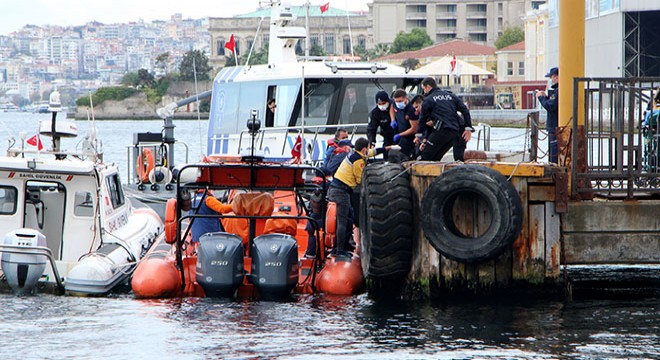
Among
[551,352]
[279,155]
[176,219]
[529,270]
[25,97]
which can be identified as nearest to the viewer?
[551,352]

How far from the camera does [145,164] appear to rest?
25219mm

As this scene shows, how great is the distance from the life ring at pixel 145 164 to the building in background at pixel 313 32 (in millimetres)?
75099

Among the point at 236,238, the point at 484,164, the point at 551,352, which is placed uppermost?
the point at 484,164

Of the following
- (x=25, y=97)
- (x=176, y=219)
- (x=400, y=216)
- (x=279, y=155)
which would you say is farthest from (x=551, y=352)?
(x=25, y=97)

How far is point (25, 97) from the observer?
120562mm

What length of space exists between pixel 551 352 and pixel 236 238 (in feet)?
13.6

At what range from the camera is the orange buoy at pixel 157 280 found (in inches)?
556

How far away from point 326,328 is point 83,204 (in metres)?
4.82

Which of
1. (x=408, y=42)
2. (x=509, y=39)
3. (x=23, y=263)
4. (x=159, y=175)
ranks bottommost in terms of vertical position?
(x=23, y=263)

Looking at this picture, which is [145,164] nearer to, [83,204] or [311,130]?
[311,130]

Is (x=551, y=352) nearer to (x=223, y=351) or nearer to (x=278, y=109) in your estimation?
(x=223, y=351)

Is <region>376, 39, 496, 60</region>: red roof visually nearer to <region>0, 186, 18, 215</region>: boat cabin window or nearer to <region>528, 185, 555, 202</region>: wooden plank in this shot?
<region>0, 186, 18, 215</region>: boat cabin window

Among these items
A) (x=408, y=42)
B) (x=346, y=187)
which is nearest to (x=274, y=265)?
(x=346, y=187)

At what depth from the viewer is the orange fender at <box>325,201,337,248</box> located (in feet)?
50.2
